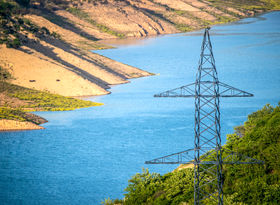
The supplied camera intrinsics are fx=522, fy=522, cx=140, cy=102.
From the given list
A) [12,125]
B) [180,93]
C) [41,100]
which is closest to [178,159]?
[12,125]

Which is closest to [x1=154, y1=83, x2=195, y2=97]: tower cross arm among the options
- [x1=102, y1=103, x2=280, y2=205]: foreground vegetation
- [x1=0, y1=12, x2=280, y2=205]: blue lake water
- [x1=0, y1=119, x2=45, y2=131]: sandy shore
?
[x1=0, y1=12, x2=280, y2=205]: blue lake water

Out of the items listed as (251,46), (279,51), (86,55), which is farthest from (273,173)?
(251,46)

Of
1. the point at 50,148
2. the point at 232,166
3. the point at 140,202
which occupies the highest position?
the point at 232,166

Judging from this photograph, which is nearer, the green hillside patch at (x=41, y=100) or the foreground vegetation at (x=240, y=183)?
the foreground vegetation at (x=240, y=183)

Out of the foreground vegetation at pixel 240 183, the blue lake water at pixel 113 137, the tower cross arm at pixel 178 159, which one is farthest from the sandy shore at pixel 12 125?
the foreground vegetation at pixel 240 183

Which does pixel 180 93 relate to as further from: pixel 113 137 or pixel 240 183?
pixel 240 183

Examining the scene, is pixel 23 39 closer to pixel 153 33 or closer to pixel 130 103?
pixel 130 103

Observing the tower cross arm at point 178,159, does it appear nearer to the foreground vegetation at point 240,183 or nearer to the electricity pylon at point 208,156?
the electricity pylon at point 208,156
